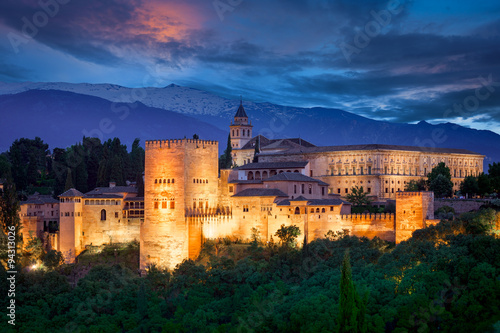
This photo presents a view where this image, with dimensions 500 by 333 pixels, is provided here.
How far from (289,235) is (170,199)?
8943 mm

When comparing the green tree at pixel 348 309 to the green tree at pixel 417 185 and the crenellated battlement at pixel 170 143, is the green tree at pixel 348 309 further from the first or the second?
the green tree at pixel 417 185

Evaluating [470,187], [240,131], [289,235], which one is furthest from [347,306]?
[240,131]

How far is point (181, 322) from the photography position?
1183 inches

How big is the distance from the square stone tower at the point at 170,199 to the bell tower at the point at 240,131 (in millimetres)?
43570

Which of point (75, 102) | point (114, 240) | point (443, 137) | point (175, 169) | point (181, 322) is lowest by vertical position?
point (181, 322)

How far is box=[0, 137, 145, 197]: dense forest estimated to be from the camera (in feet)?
194

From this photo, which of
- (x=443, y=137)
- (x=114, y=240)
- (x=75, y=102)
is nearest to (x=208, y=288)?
(x=114, y=240)

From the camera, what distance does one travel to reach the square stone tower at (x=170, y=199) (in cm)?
4134

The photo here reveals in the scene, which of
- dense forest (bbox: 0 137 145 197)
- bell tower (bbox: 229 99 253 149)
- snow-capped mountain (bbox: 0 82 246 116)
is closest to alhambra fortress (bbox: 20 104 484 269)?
dense forest (bbox: 0 137 145 197)

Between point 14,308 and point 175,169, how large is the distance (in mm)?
14090

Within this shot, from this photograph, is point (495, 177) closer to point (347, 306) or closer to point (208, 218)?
point (208, 218)

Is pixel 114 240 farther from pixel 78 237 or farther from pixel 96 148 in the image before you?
pixel 96 148

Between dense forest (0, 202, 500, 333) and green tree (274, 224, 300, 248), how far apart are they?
0.09 metres

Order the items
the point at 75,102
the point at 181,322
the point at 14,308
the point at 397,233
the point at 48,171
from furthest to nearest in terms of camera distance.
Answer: the point at 75,102, the point at 48,171, the point at 397,233, the point at 14,308, the point at 181,322
